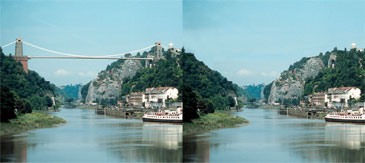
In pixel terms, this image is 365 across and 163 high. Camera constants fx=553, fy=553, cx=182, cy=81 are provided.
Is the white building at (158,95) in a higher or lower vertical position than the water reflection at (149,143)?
higher

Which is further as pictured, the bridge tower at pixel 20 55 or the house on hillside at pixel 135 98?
the house on hillside at pixel 135 98

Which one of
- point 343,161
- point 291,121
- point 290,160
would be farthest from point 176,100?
point 291,121

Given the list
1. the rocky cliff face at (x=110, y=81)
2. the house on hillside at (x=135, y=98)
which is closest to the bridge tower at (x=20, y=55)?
the house on hillside at (x=135, y=98)

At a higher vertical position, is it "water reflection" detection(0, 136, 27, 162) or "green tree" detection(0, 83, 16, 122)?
"green tree" detection(0, 83, 16, 122)

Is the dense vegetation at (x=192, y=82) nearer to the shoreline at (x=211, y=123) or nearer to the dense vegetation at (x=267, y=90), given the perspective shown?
the shoreline at (x=211, y=123)

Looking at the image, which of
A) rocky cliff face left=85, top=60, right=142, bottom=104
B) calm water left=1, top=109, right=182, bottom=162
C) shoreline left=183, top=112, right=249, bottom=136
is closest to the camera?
calm water left=1, top=109, right=182, bottom=162

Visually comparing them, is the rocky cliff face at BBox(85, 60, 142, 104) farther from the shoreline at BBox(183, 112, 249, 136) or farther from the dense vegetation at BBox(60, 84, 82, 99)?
the shoreline at BBox(183, 112, 249, 136)

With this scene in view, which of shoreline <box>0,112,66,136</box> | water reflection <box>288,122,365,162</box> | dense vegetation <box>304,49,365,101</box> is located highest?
dense vegetation <box>304,49,365,101</box>

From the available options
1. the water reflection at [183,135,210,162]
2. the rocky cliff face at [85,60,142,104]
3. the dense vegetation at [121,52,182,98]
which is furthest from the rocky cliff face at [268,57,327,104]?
→ the water reflection at [183,135,210,162]
